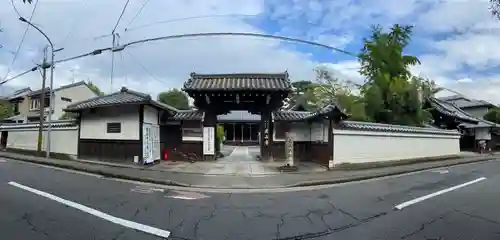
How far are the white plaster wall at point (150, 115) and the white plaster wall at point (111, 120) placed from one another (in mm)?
427

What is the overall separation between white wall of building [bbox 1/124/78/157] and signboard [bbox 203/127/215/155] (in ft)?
22.5

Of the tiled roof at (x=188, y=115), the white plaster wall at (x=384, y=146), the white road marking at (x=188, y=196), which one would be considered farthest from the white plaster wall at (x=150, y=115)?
the white plaster wall at (x=384, y=146)

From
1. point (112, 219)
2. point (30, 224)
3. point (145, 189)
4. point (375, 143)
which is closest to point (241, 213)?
point (112, 219)

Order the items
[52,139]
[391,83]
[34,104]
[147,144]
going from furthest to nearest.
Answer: [34,104] → [391,83] → [52,139] → [147,144]

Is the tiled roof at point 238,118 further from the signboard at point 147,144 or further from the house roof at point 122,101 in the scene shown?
the signboard at point 147,144

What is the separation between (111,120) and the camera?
1722 cm

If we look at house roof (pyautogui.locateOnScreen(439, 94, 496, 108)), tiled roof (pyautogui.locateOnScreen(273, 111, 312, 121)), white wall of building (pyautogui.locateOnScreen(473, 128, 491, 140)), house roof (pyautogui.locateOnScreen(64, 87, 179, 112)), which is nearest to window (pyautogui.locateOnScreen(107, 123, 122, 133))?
house roof (pyautogui.locateOnScreen(64, 87, 179, 112))

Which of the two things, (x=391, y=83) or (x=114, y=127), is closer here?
(x=114, y=127)

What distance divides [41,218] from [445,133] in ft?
80.7

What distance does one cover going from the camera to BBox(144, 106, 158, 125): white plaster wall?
16.6 meters

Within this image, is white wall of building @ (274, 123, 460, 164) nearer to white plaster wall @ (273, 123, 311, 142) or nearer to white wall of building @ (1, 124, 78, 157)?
white plaster wall @ (273, 123, 311, 142)

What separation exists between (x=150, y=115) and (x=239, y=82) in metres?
4.86

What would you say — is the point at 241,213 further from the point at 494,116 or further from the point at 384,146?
the point at 494,116

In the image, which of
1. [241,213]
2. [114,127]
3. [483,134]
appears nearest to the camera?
[241,213]
